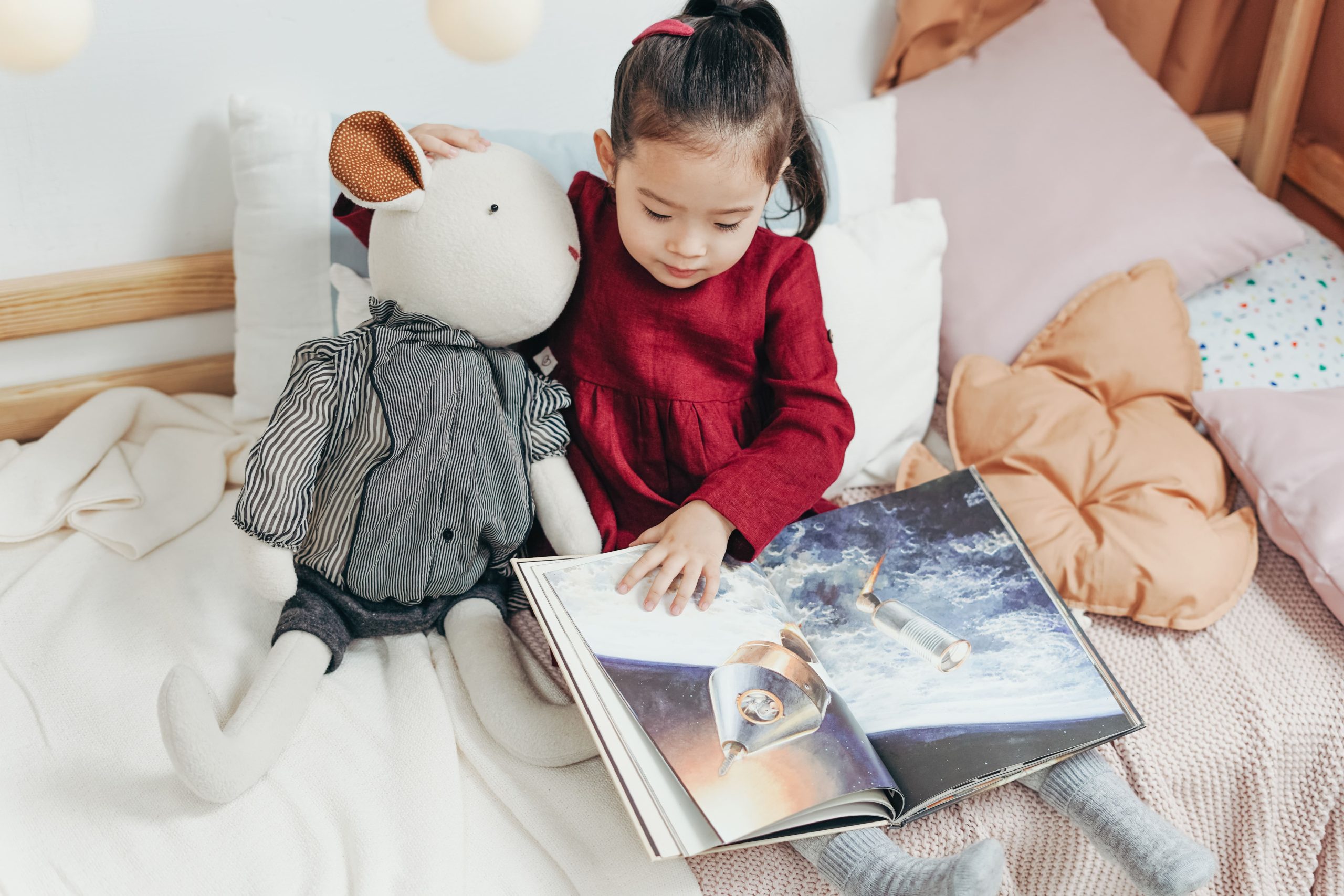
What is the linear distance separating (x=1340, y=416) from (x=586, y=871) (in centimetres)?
91

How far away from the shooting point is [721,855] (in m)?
0.83

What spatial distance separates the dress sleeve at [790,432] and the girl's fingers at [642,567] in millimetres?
73

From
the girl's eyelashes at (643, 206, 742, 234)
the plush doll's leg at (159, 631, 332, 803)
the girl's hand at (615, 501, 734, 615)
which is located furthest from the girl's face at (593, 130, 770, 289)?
the plush doll's leg at (159, 631, 332, 803)

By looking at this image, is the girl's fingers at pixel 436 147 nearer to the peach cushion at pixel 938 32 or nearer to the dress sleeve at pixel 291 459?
the dress sleeve at pixel 291 459

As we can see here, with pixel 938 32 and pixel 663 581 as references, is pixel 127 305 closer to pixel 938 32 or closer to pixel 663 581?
pixel 663 581

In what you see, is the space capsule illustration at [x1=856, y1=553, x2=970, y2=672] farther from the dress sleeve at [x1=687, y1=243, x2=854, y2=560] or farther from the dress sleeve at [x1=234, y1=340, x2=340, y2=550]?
the dress sleeve at [x1=234, y1=340, x2=340, y2=550]

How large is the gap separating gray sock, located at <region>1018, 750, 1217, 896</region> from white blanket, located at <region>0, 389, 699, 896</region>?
32cm

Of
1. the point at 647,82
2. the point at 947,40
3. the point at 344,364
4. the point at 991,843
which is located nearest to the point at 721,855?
the point at 991,843

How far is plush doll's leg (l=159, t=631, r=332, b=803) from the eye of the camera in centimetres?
76

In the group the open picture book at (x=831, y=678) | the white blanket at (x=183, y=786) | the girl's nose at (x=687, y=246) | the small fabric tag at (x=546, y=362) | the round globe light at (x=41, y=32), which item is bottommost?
the white blanket at (x=183, y=786)

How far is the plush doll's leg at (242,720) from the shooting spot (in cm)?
76

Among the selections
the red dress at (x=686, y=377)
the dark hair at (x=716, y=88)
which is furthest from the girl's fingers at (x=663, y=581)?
the dark hair at (x=716, y=88)

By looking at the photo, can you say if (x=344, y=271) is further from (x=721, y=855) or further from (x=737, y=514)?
(x=721, y=855)

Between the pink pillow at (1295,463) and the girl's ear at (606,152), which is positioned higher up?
the girl's ear at (606,152)
